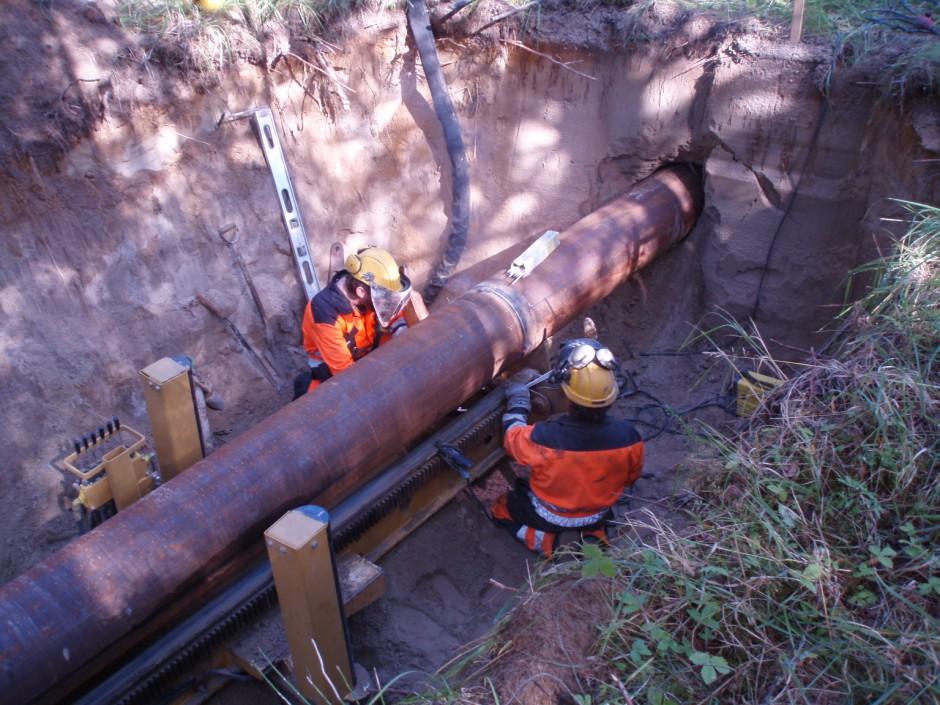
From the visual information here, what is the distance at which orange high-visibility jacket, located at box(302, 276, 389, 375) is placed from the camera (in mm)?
4137

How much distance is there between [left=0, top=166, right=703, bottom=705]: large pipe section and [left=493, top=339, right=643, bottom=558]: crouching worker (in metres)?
0.50

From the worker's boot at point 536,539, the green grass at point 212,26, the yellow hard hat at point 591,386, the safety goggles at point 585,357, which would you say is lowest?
the worker's boot at point 536,539

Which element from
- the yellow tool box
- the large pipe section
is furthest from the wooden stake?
the yellow tool box

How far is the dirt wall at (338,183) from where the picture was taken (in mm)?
4199

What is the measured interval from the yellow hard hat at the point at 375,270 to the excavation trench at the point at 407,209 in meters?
1.35

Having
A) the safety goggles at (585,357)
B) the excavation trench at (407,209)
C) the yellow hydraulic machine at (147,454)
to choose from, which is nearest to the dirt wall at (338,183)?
the excavation trench at (407,209)

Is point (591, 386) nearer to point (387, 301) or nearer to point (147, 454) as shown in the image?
point (387, 301)

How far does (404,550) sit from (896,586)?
247 centimetres

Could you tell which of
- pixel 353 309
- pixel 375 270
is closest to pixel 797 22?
pixel 375 270

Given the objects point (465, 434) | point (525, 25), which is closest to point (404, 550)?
point (465, 434)

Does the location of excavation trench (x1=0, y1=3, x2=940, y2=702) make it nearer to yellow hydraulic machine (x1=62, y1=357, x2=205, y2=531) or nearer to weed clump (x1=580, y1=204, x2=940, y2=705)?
yellow hydraulic machine (x1=62, y1=357, x2=205, y2=531)

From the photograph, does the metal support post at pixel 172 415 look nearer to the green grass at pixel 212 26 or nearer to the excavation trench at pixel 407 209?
the excavation trench at pixel 407 209

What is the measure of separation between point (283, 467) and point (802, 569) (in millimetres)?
1953

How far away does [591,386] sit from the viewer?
11.4 feet
